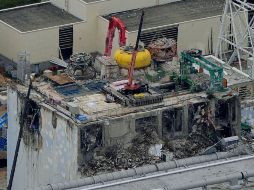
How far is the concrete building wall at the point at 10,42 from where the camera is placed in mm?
135500

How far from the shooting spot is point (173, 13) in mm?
138250

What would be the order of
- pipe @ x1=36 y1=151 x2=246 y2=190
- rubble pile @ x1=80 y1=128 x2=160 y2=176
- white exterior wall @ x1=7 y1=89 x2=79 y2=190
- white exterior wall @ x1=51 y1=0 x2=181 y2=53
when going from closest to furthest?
pipe @ x1=36 y1=151 x2=246 y2=190 < rubble pile @ x1=80 y1=128 x2=160 y2=176 < white exterior wall @ x1=7 y1=89 x2=79 y2=190 < white exterior wall @ x1=51 y1=0 x2=181 y2=53

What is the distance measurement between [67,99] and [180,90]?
6.85 meters

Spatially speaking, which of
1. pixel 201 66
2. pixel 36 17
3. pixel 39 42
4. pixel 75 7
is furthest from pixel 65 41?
pixel 201 66

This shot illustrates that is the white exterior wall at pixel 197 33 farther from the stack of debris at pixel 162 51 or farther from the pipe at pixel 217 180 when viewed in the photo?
the pipe at pixel 217 180

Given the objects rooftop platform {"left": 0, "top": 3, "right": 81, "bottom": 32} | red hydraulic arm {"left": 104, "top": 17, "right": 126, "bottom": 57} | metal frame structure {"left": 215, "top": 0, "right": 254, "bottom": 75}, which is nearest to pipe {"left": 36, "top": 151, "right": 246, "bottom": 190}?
red hydraulic arm {"left": 104, "top": 17, "right": 126, "bottom": 57}

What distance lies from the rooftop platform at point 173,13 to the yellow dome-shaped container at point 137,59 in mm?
27477

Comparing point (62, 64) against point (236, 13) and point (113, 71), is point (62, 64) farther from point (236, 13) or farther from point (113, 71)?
point (113, 71)

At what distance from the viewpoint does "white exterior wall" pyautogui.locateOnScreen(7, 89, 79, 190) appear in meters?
102

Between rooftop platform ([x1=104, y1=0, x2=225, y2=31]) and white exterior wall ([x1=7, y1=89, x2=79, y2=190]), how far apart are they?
27.9 m

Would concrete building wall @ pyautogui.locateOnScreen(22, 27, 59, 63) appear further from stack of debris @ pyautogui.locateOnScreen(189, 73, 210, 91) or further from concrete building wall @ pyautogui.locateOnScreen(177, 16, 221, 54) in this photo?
stack of debris @ pyautogui.locateOnScreen(189, 73, 210, 91)

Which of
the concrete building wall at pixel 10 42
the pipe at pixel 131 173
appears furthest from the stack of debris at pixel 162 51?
the concrete building wall at pixel 10 42

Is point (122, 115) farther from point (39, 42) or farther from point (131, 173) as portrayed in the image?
point (39, 42)

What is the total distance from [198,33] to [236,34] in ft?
28.2
